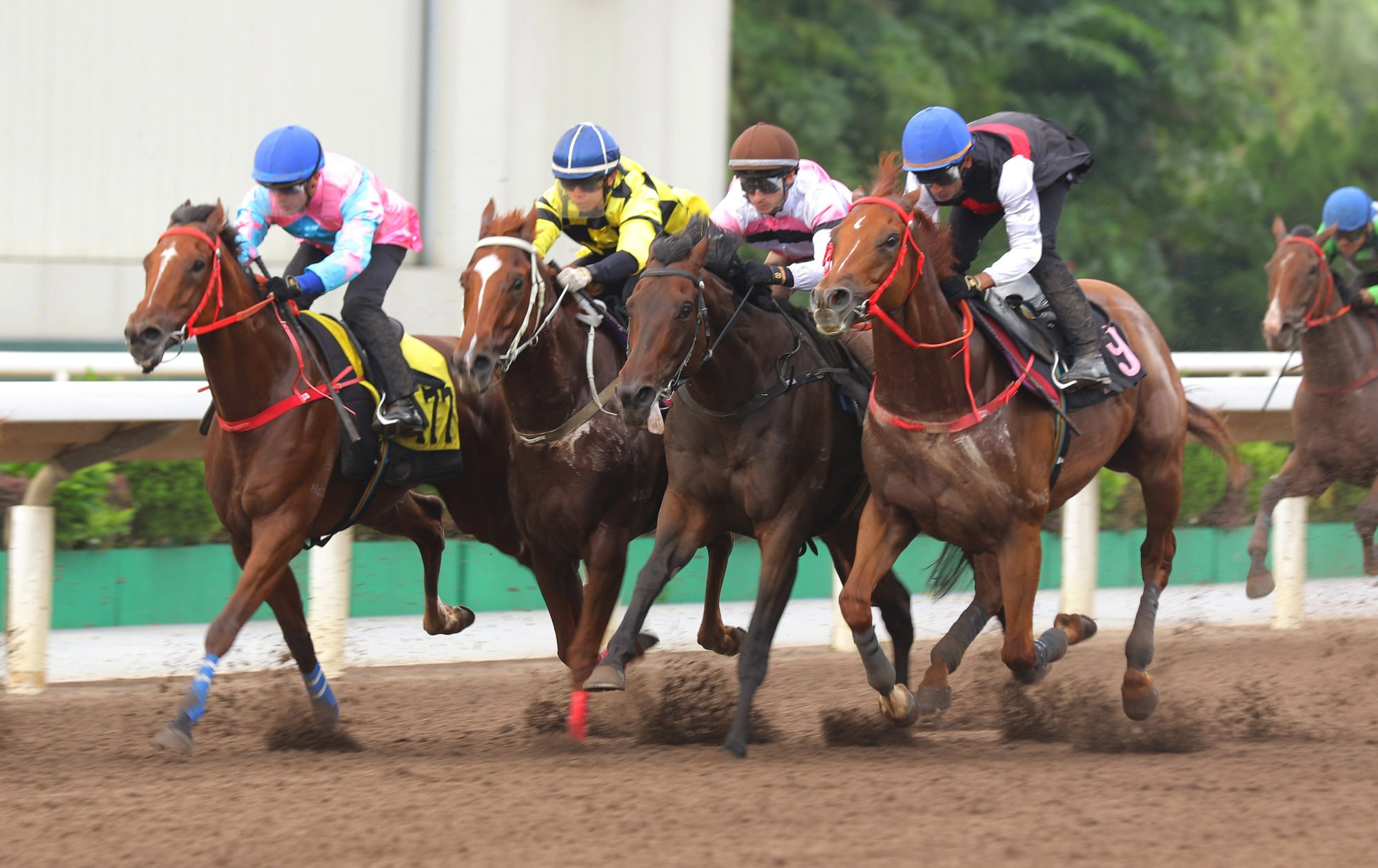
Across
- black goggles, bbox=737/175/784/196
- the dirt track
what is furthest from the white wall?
black goggles, bbox=737/175/784/196

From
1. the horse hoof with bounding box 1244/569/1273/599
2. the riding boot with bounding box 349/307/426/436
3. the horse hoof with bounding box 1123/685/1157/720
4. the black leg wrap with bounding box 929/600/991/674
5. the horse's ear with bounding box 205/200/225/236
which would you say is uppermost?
the horse's ear with bounding box 205/200/225/236

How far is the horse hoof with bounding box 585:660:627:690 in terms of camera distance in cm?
485

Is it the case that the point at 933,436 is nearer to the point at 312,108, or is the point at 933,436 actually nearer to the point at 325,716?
the point at 325,716

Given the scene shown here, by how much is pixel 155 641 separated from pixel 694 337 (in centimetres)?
312

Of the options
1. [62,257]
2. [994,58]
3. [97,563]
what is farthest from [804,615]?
[994,58]

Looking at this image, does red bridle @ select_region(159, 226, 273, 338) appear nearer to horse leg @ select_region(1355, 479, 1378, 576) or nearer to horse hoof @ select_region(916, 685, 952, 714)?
horse hoof @ select_region(916, 685, 952, 714)

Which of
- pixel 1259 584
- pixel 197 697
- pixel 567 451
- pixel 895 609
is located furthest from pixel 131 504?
pixel 1259 584

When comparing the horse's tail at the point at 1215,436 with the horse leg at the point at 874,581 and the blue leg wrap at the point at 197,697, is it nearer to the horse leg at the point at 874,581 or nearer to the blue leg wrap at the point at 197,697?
the horse leg at the point at 874,581

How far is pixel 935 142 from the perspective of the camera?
5062 millimetres

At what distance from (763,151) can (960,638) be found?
5.69 feet

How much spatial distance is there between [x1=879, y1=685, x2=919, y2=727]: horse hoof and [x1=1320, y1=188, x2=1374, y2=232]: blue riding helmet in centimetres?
423

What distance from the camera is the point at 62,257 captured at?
30.4 feet

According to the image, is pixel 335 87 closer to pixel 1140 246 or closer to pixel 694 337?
pixel 694 337

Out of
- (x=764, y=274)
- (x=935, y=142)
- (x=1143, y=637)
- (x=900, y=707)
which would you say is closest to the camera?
(x=935, y=142)
